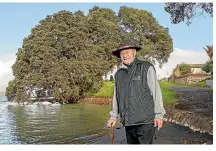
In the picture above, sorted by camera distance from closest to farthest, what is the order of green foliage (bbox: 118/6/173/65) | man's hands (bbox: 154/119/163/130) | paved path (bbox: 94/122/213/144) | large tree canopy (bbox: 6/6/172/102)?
1. man's hands (bbox: 154/119/163/130)
2. paved path (bbox: 94/122/213/144)
3. large tree canopy (bbox: 6/6/172/102)
4. green foliage (bbox: 118/6/173/65)

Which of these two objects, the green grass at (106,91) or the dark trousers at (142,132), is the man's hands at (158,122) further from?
the green grass at (106,91)

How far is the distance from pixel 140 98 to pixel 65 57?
19971 millimetres

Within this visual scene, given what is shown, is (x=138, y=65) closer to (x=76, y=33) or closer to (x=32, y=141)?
(x=32, y=141)

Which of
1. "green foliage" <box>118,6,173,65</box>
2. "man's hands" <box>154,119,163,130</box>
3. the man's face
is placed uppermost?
"green foliage" <box>118,6,173,65</box>

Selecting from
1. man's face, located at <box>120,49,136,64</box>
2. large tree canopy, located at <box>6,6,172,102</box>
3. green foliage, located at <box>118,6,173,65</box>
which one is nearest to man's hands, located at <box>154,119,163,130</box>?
man's face, located at <box>120,49,136,64</box>

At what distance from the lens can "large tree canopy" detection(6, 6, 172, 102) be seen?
72.8 feet

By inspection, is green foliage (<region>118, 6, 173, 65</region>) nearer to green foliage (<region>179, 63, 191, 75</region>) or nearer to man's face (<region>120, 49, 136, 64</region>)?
green foliage (<region>179, 63, 191, 75</region>)

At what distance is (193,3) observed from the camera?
31.3 ft

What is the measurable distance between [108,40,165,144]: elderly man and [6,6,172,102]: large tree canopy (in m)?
18.9

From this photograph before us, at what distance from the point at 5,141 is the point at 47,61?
14.1m

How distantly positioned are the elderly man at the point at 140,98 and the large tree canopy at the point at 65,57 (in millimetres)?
18859

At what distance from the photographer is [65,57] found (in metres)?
22.8

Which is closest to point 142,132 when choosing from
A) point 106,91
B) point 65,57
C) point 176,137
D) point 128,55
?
point 128,55

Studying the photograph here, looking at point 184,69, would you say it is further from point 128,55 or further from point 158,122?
point 158,122
